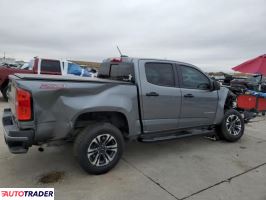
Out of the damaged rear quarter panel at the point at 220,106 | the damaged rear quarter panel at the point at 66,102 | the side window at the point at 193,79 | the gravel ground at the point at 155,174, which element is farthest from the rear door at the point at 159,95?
the damaged rear quarter panel at the point at 220,106

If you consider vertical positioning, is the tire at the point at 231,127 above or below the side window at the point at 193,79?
below

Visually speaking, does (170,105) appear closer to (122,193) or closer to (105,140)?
(105,140)

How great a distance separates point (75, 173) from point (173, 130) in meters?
2.00

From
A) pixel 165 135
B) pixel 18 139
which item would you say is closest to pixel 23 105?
pixel 18 139

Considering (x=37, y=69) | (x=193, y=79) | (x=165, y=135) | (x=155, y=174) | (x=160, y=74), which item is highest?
(x=37, y=69)

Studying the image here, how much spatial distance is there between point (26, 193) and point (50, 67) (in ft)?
28.1

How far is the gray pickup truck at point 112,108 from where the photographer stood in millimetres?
3258

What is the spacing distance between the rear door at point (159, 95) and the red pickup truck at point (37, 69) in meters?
7.08

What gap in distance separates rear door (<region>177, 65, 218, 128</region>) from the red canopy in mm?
4253

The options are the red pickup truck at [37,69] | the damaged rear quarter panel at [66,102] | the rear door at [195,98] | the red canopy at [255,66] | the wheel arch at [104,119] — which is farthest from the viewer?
the red pickup truck at [37,69]

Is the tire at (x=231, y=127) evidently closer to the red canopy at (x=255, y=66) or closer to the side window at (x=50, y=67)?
the red canopy at (x=255, y=66)

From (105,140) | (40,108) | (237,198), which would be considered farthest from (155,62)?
(237,198)

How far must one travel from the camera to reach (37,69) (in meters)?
10.4

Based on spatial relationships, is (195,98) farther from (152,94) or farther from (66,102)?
(66,102)
